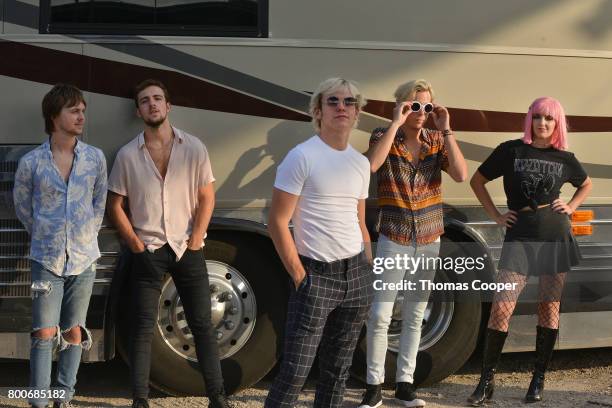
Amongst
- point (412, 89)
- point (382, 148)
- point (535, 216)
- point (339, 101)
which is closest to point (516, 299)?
point (535, 216)

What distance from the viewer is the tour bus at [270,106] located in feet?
17.4

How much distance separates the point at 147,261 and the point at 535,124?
7.46 ft

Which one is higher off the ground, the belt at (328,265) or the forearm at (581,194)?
the forearm at (581,194)

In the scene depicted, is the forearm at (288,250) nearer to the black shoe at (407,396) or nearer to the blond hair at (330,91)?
the blond hair at (330,91)

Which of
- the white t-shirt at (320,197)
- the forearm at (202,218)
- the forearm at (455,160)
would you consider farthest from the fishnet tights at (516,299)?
the forearm at (202,218)

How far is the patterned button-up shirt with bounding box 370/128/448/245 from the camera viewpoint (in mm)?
5316

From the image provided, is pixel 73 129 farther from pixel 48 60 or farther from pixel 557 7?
pixel 557 7

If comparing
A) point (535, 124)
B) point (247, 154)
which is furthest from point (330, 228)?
point (535, 124)

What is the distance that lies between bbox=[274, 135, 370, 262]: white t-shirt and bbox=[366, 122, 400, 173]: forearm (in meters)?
0.90

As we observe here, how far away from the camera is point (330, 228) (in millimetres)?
4148

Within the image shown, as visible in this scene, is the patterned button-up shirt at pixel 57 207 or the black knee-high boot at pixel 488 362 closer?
the patterned button-up shirt at pixel 57 207

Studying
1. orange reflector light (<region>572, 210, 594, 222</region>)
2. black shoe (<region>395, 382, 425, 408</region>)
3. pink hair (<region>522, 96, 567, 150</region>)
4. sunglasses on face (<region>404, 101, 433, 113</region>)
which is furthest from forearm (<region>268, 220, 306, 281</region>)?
orange reflector light (<region>572, 210, 594, 222</region>)

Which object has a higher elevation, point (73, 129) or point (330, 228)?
point (73, 129)

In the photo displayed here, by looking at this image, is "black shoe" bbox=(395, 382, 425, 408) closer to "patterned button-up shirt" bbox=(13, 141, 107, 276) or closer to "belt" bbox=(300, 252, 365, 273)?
"belt" bbox=(300, 252, 365, 273)
